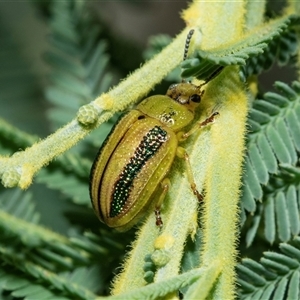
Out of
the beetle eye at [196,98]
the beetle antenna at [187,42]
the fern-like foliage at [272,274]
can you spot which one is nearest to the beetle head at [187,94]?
the beetle eye at [196,98]

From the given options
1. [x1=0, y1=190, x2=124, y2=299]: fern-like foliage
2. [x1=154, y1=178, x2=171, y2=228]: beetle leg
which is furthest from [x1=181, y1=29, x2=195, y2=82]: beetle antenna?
[x1=0, y1=190, x2=124, y2=299]: fern-like foliage

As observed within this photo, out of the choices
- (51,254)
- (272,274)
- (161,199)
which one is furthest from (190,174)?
(51,254)

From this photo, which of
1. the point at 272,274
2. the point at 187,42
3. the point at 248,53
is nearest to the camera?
the point at 248,53

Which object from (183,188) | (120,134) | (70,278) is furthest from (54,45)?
(183,188)

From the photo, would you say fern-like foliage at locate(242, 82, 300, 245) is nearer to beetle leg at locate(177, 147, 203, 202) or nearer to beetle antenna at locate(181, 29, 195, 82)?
beetle leg at locate(177, 147, 203, 202)

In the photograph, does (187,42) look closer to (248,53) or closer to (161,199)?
(248,53)

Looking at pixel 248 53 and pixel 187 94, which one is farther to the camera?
pixel 187 94

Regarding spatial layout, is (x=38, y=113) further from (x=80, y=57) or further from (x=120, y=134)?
(x=120, y=134)
